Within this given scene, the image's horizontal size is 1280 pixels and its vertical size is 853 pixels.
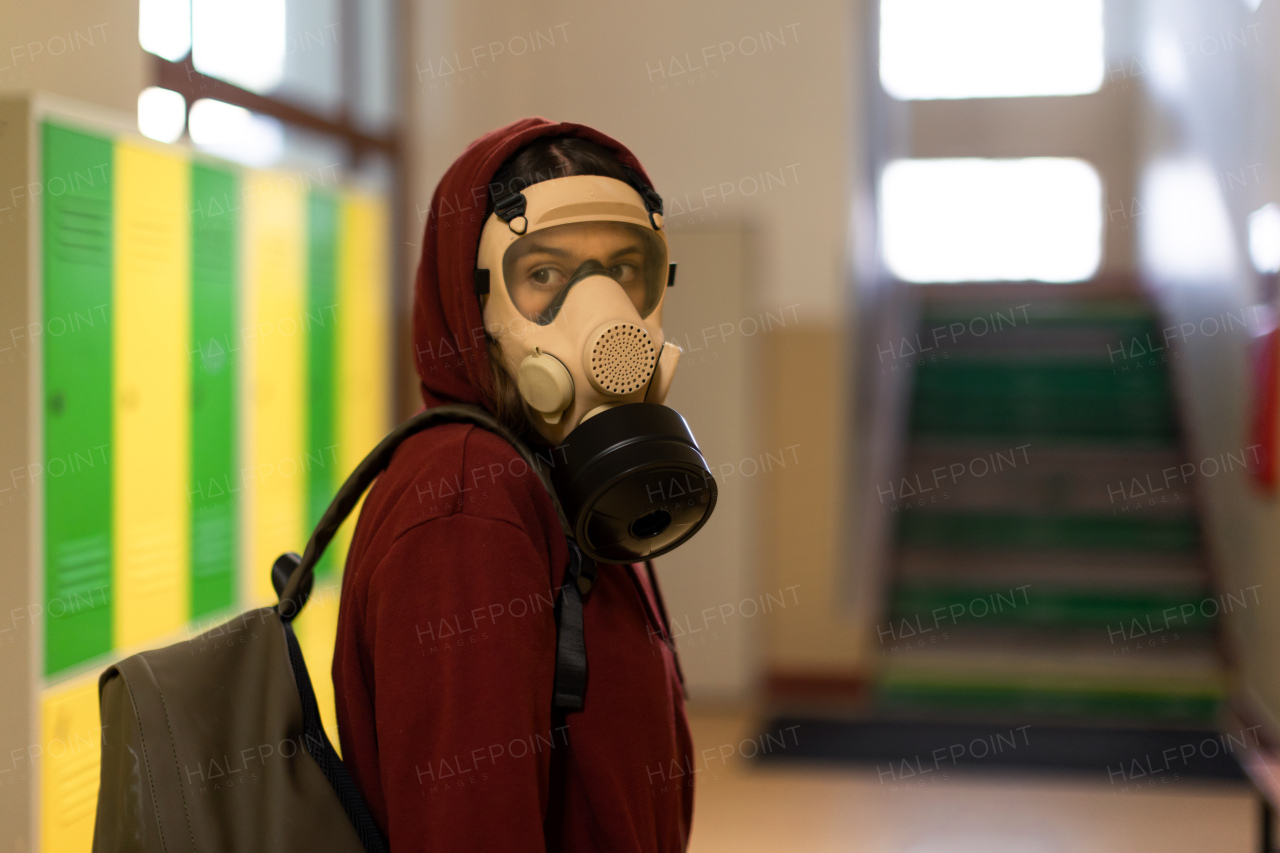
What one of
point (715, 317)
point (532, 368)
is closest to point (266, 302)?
point (715, 317)

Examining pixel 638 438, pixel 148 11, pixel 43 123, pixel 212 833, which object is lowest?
pixel 212 833

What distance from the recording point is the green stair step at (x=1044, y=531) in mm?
4738

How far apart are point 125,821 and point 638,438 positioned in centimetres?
52

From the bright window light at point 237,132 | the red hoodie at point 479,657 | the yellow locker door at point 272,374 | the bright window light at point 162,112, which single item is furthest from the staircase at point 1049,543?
the red hoodie at point 479,657

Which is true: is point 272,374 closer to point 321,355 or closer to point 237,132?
point 321,355

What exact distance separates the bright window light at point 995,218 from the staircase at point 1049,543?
94.5 inches

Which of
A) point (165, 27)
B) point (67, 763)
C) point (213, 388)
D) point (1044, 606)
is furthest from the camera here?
point (1044, 606)

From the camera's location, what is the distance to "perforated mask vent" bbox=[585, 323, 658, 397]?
97 centimetres

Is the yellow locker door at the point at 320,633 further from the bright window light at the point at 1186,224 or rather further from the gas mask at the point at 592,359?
the bright window light at the point at 1186,224

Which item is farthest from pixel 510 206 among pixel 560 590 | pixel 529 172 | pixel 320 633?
pixel 320 633

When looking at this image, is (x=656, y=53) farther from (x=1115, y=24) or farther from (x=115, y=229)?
(x=1115, y=24)

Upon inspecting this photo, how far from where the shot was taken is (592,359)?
0.97 meters

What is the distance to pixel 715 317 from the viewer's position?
16.8 feet

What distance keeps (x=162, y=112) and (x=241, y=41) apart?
0.70 m
